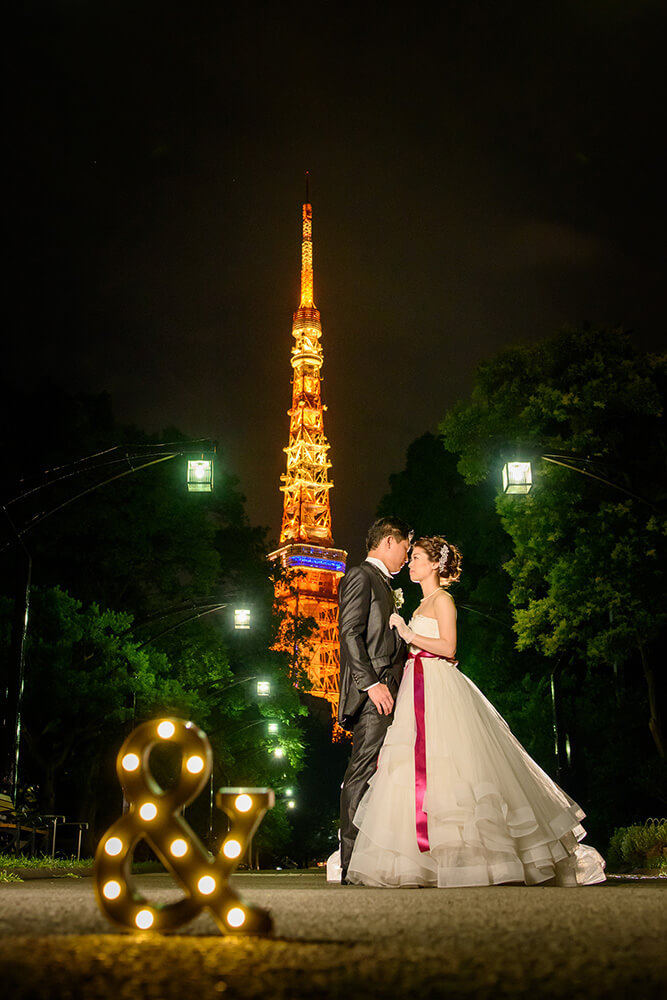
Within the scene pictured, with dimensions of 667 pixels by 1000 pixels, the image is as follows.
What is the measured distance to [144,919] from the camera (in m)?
4.07

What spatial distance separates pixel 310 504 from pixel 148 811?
112 metres

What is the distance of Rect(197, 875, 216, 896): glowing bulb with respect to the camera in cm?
399

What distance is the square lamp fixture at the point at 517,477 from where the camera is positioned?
63.1 feet

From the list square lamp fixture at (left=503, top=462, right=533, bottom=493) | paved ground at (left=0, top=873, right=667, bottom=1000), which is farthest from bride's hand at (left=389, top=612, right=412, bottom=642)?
square lamp fixture at (left=503, top=462, right=533, bottom=493)

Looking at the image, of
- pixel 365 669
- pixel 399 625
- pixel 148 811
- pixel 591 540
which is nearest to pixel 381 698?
pixel 365 669

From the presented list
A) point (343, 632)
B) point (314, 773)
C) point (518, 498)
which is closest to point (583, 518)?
point (518, 498)

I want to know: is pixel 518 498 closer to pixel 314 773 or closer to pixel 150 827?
pixel 150 827

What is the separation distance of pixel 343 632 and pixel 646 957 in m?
5.57

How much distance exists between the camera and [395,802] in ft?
28.1

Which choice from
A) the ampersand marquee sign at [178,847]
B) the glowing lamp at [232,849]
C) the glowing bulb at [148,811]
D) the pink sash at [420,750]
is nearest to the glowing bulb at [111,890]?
the ampersand marquee sign at [178,847]

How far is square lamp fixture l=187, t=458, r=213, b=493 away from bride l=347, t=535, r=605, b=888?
414 inches

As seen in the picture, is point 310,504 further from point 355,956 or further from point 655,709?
point 355,956

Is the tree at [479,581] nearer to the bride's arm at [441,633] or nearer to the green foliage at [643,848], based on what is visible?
the green foliage at [643,848]

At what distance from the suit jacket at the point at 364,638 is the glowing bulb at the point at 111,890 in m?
5.03
